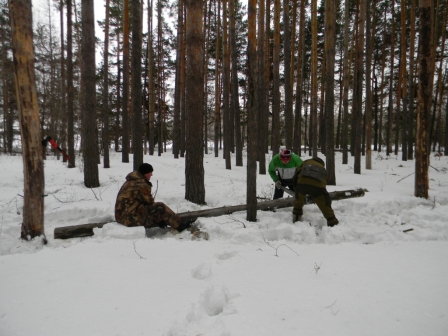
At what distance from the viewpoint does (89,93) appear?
753 centimetres

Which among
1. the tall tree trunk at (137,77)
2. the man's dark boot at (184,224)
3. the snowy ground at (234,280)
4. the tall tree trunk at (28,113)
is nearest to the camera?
the snowy ground at (234,280)

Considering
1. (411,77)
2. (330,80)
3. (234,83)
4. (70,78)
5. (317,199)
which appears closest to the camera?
(317,199)

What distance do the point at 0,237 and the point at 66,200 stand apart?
215 centimetres

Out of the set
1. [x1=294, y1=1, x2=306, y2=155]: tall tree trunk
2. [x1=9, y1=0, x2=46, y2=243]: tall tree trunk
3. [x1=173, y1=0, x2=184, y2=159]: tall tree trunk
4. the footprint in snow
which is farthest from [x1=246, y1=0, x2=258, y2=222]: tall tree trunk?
[x1=173, y1=0, x2=184, y2=159]: tall tree trunk

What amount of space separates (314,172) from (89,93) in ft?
23.1

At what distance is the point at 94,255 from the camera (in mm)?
3113

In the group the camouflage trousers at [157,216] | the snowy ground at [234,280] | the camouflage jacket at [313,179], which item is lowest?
the snowy ground at [234,280]

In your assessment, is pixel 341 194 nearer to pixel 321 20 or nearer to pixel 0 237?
pixel 0 237

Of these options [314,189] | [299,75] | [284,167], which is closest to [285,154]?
[284,167]

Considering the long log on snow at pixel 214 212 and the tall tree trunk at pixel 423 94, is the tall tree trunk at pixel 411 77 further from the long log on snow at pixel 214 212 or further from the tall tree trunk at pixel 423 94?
the long log on snow at pixel 214 212

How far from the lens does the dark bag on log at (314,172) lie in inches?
181

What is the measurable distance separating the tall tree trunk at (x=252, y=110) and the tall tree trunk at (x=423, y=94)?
4749mm

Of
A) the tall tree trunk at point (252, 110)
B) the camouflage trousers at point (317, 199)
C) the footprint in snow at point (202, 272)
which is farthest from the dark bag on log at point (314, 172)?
the footprint in snow at point (202, 272)

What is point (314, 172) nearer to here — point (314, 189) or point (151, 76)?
point (314, 189)
